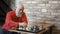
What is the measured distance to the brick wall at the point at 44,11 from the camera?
3.71m

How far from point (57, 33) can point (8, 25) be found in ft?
4.08

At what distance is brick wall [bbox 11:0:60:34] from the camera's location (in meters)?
3.71

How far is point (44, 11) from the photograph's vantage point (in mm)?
3797

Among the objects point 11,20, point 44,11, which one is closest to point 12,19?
point 11,20

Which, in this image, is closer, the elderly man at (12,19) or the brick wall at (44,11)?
the elderly man at (12,19)

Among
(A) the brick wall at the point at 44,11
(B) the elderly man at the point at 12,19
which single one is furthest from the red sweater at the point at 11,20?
(A) the brick wall at the point at 44,11

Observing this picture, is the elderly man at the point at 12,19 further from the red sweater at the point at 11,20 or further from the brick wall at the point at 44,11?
the brick wall at the point at 44,11

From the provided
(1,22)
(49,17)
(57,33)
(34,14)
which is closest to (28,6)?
(34,14)

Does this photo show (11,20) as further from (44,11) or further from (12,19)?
(44,11)

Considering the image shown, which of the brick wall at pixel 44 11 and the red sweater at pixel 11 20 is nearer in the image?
the red sweater at pixel 11 20

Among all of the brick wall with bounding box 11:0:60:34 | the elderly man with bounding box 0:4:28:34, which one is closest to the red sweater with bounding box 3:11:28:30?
the elderly man with bounding box 0:4:28:34

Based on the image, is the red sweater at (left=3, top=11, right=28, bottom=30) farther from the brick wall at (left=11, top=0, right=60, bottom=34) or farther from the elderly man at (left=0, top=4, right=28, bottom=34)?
the brick wall at (left=11, top=0, right=60, bottom=34)

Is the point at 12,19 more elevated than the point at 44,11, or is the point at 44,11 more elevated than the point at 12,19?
the point at 44,11

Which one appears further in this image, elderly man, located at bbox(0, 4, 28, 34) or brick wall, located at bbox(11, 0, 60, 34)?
brick wall, located at bbox(11, 0, 60, 34)
